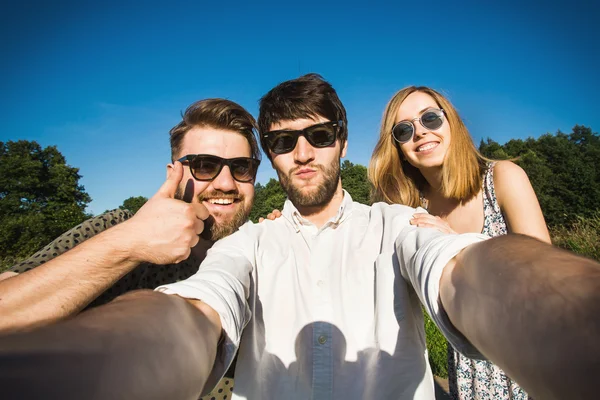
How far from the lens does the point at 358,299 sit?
1.91 meters

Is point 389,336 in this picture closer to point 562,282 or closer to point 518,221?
point 562,282

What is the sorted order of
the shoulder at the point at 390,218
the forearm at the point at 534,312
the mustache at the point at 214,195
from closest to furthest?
the forearm at the point at 534,312, the shoulder at the point at 390,218, the mustache at the point at 214,195

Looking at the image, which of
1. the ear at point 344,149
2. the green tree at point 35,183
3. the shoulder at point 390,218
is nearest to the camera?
the shoulder at point 390,218

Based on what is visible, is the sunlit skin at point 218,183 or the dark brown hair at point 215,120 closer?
the sunlit skin at point 218,183

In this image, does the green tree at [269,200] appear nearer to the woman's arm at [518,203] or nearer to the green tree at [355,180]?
the green tree at [355,180]

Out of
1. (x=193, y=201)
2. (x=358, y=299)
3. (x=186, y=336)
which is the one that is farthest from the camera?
(x=193, y=201)

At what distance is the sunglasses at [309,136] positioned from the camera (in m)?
2.62

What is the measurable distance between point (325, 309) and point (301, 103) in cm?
183

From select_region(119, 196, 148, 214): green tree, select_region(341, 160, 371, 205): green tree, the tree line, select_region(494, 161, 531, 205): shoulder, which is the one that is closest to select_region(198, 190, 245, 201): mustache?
select_region(494, 161, 531, 205): shoulder

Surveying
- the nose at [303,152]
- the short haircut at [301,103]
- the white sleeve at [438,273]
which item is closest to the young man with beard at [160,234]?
the short haircut at [301,103]

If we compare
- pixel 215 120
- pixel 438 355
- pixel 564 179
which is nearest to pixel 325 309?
pixel 215 120

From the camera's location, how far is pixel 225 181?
119 inches

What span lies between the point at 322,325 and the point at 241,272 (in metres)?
0.60

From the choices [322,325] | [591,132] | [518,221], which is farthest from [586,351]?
[591,132]
